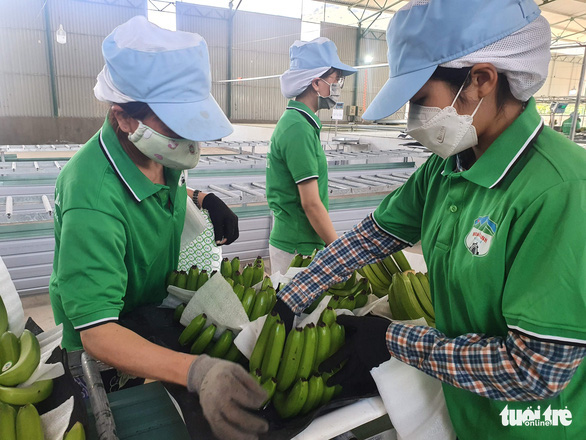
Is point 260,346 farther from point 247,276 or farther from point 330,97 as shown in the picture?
point 330,97

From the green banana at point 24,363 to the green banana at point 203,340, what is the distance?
17.7 inches

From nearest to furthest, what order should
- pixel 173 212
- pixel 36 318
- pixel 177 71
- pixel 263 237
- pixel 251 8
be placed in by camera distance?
pixel 177 71 → pixel 173 212 → pixel 36 318 → pixel 263 237 → pixel 251 8

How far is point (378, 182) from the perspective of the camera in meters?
5.18

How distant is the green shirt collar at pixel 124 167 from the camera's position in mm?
1407

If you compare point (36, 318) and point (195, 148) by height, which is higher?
point (195, 148)

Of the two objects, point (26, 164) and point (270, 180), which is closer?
point (270, 180)

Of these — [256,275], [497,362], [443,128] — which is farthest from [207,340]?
[443,128]

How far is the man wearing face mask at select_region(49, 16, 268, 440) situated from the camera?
1.09m

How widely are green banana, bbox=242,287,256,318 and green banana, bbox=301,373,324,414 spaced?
41 centimetres

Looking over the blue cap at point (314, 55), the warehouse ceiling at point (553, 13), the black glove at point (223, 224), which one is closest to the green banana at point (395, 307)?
the black glove at point (223, 224)

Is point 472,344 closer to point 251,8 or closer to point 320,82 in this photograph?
point 320,82

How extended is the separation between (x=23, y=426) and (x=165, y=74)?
1.01m

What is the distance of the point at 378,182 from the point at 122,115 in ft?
13.4

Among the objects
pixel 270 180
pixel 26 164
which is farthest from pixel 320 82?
pixel 26 164
